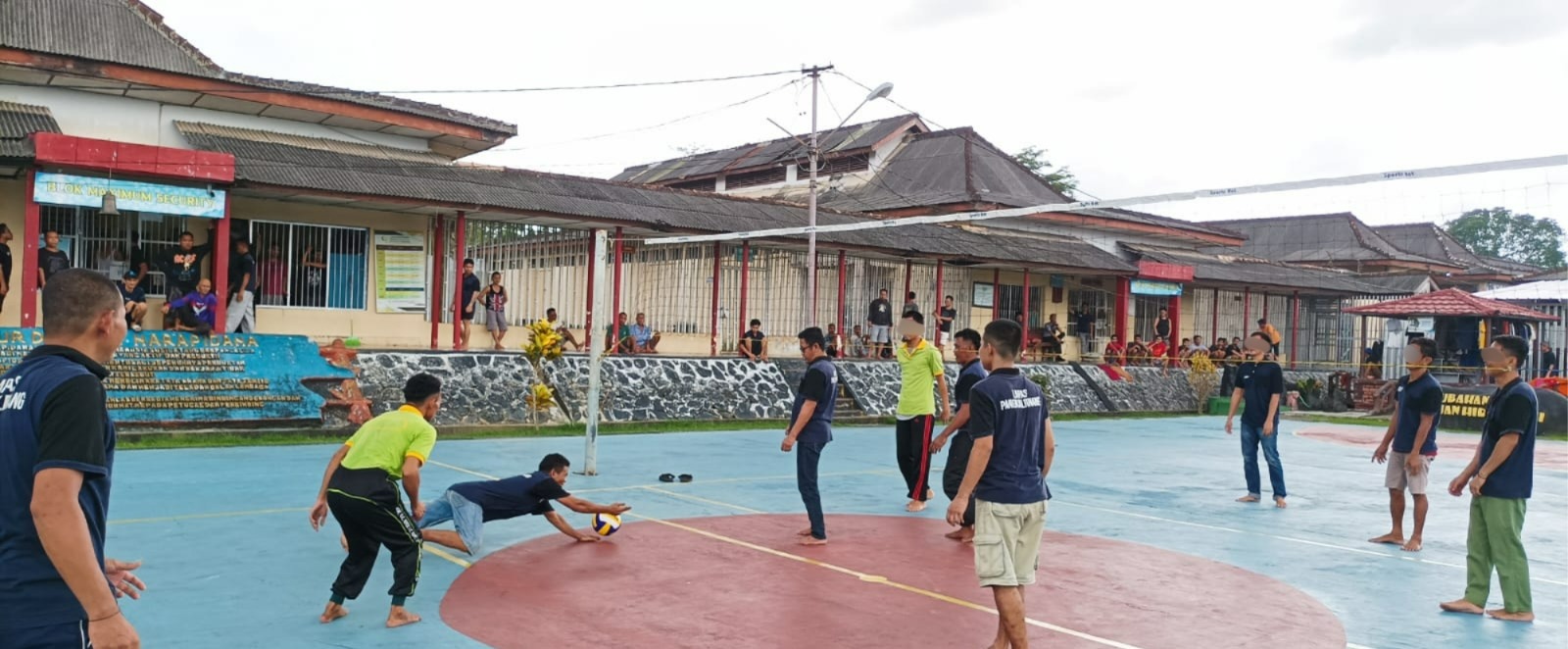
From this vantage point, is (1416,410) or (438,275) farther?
(438,275)

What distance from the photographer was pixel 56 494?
2.77 meters

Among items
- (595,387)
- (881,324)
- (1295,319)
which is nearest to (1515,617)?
(595,387)

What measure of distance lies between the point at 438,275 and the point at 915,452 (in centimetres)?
1169

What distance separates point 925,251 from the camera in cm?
2380

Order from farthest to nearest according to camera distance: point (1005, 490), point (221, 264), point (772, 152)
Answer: point (772, 152) < point (221, 264) < point (1005, 490)

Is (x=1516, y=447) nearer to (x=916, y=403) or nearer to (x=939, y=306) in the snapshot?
(x=916, y=403)

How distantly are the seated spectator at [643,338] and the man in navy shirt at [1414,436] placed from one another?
13.6 m

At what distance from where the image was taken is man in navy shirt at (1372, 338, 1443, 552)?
27.5 ft

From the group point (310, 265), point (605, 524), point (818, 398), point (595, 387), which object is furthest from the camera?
point (310, 265)

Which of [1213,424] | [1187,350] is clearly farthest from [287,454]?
[1187,350]

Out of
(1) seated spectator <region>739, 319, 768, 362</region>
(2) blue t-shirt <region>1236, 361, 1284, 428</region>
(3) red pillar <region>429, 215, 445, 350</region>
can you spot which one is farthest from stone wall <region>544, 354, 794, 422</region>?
(2) blue t-shirt <region>1236, 361, 1284, 428</region>

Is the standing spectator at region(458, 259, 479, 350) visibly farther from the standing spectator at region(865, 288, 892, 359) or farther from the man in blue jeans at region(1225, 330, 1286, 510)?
the man in blue jeans at region(1225, 330, 1286, 510)

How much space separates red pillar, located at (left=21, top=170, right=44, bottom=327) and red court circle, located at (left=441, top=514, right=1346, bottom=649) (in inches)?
387

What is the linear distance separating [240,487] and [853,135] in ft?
89.5
